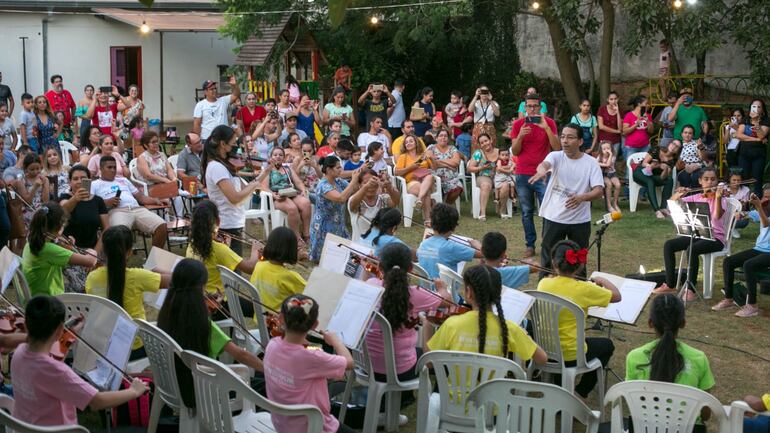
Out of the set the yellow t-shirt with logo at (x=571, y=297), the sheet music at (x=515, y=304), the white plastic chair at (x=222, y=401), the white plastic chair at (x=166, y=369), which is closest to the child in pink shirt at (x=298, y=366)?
the white plastic chair at (x=222, y=401)

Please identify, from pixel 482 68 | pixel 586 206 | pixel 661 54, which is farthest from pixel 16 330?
pixel 482 68

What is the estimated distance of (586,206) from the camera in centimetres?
912

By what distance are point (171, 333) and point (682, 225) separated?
18.2 feet

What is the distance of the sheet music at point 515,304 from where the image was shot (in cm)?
572

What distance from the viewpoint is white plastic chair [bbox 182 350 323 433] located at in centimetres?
457

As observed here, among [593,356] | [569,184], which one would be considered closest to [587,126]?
[569,184]

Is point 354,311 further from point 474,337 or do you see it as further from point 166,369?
point 166,369

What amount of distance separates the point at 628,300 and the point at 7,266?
12.7 ft

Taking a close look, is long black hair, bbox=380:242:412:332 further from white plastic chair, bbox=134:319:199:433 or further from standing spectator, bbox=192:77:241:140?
standing spectator, bbox=192:77:241:140

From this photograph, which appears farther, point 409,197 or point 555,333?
point 409,197

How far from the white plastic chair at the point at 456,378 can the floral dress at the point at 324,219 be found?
5045 mm

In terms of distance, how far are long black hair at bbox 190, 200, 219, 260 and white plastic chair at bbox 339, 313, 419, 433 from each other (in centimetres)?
140

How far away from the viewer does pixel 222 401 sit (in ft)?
15.8

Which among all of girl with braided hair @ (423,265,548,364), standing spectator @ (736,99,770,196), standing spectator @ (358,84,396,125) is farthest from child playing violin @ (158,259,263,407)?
standing spectator @ (358,84,396,125)
